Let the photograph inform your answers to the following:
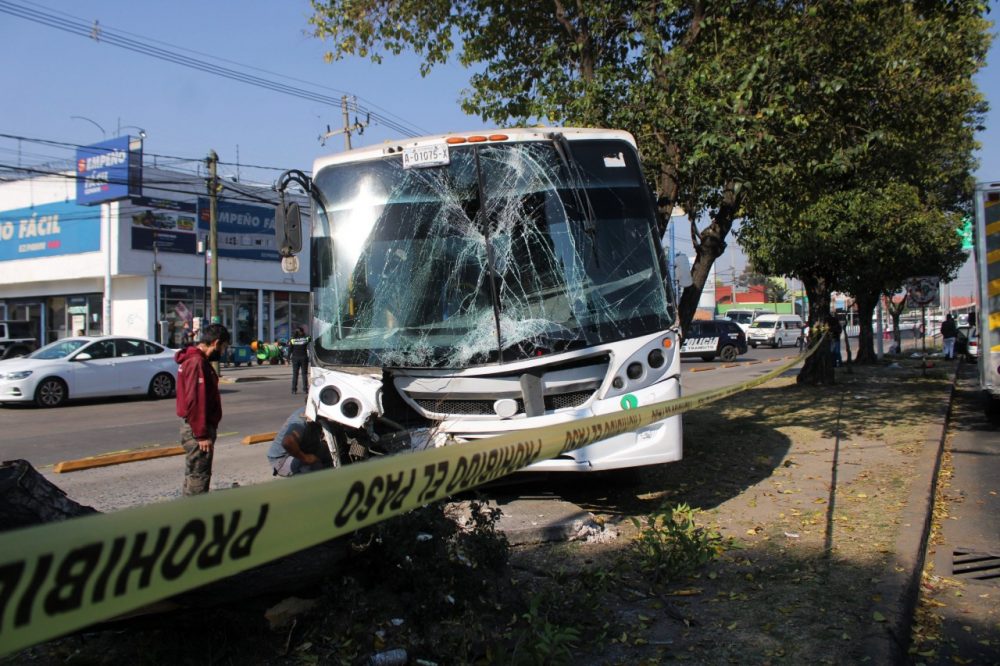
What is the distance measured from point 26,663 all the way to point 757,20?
9.45 m

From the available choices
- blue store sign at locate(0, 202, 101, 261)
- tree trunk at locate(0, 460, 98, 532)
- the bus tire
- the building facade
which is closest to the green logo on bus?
tree trunk at locate(0, 460, 98, 532)

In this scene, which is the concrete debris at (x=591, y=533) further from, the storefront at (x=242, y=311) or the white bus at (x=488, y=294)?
the storefront at (x=242, y=311)

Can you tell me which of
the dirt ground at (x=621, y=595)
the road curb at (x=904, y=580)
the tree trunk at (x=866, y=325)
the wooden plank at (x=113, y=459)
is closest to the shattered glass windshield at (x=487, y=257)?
the dirt ground at (x=621, y=595)

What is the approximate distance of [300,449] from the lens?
6.03 meters

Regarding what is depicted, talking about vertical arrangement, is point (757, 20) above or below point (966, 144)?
below

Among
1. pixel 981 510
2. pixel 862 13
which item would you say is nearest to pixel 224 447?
pixel 981 510

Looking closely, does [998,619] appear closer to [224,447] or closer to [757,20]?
[757,20]

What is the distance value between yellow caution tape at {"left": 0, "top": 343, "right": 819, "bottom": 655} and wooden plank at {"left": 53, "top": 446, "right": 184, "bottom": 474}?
6701 mm

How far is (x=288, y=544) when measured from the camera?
1.95 m

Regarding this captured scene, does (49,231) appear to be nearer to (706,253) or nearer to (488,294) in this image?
(706,253)

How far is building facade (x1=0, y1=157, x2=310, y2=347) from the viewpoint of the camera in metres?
33.4

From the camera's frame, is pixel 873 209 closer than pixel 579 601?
No

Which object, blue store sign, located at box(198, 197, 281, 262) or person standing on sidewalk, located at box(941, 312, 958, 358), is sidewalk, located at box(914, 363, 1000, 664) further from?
blue store sign, located at box(198, 197, 281, 262)

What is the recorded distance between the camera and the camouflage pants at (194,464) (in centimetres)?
614
